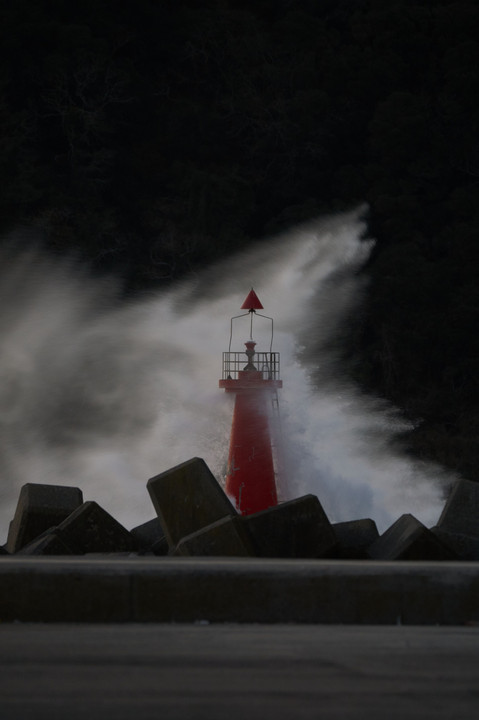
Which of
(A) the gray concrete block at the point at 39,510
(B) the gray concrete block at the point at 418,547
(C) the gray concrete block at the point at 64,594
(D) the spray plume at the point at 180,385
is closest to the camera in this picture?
(C) the gray concrete block at the point at 64,594

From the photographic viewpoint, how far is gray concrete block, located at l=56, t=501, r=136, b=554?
6168 mm

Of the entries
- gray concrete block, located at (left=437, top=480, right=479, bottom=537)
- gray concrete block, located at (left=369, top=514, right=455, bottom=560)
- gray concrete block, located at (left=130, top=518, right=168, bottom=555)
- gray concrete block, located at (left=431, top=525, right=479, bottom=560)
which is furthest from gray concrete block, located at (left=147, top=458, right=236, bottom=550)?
gray concrete block, located at (left=437, top=480, right=479, bottom=537)

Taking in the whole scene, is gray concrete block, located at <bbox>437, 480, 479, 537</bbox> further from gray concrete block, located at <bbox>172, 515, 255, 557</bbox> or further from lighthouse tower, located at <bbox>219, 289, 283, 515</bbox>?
lighthouse tower, located at <bbox>219, 289, 283, 515</bbox>

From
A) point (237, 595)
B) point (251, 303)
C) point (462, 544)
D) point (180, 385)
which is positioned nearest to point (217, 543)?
point (237, 595)

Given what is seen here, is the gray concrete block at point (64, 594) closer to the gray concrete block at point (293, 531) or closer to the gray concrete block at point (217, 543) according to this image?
the gray concrete block at point (217, 543)

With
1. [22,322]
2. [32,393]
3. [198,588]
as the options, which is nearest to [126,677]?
[198,588]

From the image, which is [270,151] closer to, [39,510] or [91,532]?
[39,510]

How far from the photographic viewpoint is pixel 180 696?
2.40 meters

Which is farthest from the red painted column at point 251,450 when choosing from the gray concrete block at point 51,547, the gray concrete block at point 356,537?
the gray concrete block at point 51,547

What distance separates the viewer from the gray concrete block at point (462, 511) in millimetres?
6371

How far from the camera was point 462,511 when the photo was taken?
21.6 feet

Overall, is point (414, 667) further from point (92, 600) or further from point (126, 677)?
→ point (92, 600)

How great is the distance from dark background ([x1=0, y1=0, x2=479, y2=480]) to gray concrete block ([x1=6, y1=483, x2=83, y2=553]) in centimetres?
1757

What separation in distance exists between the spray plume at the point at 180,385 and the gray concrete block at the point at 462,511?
18.8ft
